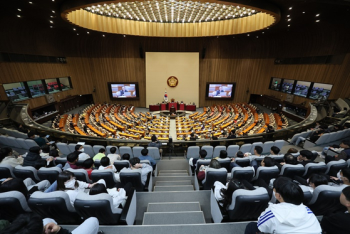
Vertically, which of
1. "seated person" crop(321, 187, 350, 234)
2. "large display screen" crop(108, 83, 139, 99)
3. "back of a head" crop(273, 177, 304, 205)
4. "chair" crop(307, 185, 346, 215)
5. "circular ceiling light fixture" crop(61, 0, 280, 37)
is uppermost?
"circular ceiling light fixture" crop(61, 0, 280, 37)

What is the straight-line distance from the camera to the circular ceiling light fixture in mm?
11102

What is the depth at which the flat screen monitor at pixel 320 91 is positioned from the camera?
12.9 m

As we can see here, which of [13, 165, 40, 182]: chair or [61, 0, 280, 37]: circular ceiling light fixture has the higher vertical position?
[61, 0, 280, 37]: circular ceiling light fixture

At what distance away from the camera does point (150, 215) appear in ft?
9.02

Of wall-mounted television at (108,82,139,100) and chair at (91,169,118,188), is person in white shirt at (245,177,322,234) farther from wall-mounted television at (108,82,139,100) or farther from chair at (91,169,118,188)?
wall-mounted television at (108,82,139,100)

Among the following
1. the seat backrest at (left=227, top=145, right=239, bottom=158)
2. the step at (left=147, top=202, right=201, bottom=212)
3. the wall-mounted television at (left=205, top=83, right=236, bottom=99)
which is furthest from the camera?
the wall-mounted television at (left=205, top=83, right=236, bottom=99)

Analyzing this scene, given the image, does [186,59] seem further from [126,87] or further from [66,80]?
[66,80]

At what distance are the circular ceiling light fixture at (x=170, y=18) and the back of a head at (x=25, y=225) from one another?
10411mm

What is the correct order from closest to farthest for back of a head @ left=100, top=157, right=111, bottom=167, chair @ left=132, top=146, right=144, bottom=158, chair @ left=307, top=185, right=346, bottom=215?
chair @ left=307, top=185, right=346, bottom=215 → back of a head @ left=100, top=157, right=111, bottom=167 → chair @ left=132, top=146, right=144, bottom=158

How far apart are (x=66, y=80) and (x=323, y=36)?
2290 cm

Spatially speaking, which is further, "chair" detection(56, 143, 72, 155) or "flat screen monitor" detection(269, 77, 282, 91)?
"flat screen monitor" detection(269, 77, 282, 91)

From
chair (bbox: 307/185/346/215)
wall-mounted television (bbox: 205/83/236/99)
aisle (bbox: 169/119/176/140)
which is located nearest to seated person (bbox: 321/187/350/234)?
chair (bbox: 307/185/346/215)

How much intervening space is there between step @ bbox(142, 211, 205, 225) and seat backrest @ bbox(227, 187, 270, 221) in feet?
1.84

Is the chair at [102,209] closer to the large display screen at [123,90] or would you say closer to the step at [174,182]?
the step at [174,182]
